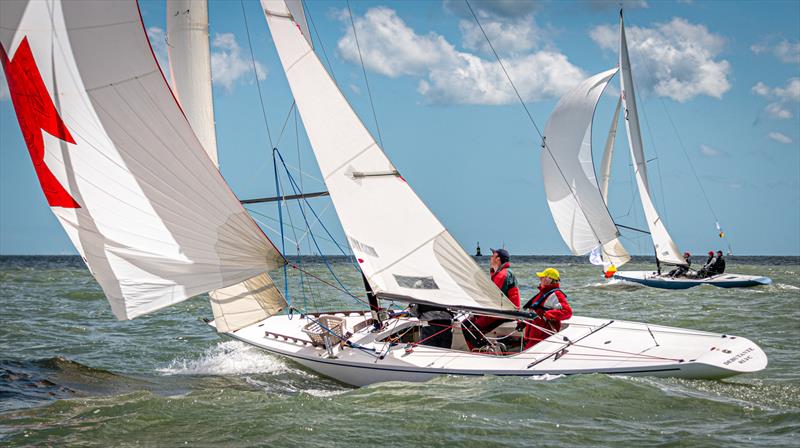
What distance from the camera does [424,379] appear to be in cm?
834

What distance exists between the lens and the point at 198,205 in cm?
806

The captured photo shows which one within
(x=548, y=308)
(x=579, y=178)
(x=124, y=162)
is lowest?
(x=548, y=308)

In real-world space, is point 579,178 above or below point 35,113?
above

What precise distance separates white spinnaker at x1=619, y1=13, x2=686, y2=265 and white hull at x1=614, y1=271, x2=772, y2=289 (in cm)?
122

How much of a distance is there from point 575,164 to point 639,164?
152 inches

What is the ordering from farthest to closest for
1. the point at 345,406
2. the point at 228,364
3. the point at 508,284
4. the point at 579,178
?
the point at 579,178 < the point at 228,364 < the point at 508,284 < the point at 345,406

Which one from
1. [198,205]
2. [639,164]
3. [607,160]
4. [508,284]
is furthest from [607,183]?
[198,205]

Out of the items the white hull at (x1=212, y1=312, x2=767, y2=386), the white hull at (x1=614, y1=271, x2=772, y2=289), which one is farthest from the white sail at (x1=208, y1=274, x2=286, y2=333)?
the white hull at (x1=614, y1=271, x2=772, y2=289)

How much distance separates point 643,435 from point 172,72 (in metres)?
7.87

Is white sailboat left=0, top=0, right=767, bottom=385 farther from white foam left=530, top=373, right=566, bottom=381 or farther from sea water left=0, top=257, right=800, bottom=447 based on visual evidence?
sea water left=0, top=257, right=800, bottom=447

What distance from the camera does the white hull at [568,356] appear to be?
7.88 meters

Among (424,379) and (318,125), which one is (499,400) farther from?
(318,125)

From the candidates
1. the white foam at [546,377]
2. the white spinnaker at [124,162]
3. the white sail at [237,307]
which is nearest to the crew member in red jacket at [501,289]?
the white foam at [546,377]

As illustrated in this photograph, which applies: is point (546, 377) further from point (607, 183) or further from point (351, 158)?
point (607, 183)
